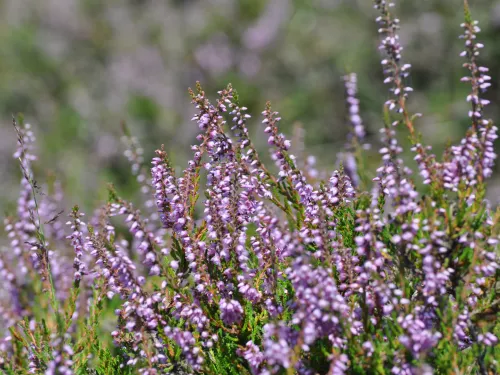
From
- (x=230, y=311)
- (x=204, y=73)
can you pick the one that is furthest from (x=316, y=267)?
(x=204, y=73)

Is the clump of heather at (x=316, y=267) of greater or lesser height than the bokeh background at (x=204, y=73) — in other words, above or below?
below

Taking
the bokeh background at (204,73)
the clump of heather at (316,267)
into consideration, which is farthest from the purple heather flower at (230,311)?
the bokeh background at (204,73)

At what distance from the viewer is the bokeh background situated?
14141mm

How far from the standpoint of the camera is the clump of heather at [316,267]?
2939 millimetres

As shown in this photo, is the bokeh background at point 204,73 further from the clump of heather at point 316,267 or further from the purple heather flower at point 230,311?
the purple heather flower at point 230,311

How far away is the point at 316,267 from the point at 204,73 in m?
13.7

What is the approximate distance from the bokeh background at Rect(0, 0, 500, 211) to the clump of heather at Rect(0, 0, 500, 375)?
8451mm

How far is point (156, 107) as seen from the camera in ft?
50.5

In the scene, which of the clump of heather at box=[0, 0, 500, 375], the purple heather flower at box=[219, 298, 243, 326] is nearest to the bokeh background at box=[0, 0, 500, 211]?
the clump of heather at box=[0, 0, 500, 375]

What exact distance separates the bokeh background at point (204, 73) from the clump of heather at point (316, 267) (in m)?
8.45

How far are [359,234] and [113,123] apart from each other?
42.2ft

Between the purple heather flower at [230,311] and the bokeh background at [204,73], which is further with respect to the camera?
the bokeh background at [204,73]

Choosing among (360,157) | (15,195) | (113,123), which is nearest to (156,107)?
(113,123)

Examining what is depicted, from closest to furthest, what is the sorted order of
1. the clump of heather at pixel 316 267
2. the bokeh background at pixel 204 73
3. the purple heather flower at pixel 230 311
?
the clump of heather at pixel 316 267
the purple heather flower at pixel 230 311
the bokeh background at pixel 204 73
